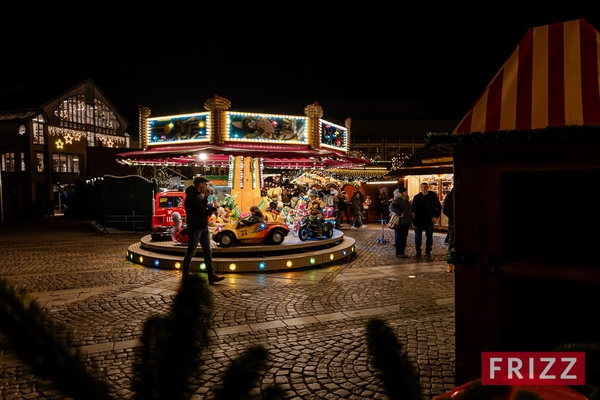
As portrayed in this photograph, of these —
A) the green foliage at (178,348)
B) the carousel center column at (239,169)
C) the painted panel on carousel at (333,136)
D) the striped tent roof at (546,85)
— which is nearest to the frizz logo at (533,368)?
the green foliage at (178,348)

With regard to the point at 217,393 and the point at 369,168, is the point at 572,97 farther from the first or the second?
the point at 369,168

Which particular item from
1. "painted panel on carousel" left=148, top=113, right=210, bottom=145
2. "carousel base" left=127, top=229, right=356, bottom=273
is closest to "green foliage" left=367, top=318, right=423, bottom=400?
"carousel base" left=127, top=229, right=356, bottom=273

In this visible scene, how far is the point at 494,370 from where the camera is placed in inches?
63.1

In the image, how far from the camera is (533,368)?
1.69m

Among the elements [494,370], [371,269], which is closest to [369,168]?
[371,269]

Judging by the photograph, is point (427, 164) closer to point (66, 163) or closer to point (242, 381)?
point (242, 381)

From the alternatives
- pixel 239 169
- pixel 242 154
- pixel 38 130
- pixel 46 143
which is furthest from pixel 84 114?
pixel 242 154

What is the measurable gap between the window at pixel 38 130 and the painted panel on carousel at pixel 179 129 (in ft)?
90.4

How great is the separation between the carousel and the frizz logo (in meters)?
7.86

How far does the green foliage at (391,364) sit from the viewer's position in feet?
3.01

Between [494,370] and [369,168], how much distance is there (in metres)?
24.5

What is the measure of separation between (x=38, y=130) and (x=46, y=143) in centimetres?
127

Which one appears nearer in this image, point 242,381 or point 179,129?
point 242,381

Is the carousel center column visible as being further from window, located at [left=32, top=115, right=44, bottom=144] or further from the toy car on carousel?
window, located at [left=32, top=115, right=44, bottom=144]
